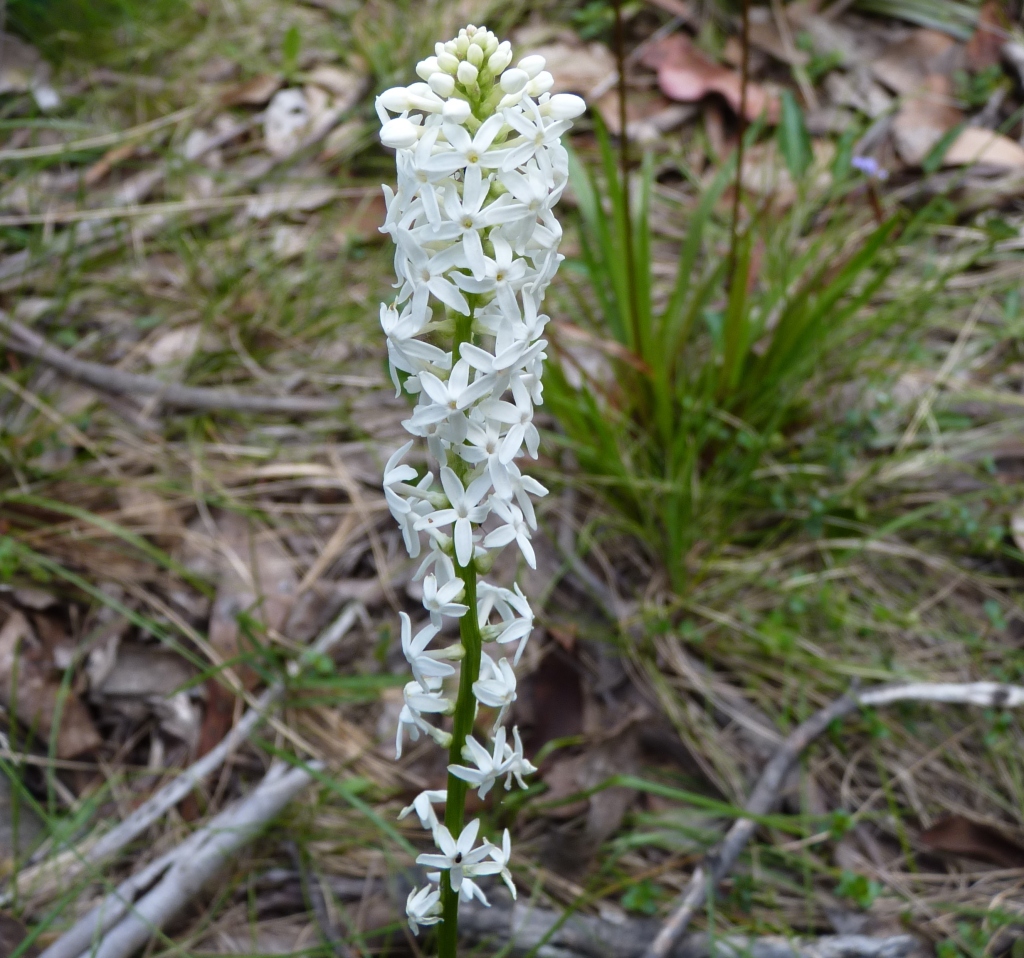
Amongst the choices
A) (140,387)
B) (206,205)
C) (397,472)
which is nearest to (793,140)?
(206,205)

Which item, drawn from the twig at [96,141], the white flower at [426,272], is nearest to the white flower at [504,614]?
the white flower at [426,272]

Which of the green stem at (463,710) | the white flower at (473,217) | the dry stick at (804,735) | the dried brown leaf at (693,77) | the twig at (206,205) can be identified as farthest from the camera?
the dried brown leaf at (693,77)

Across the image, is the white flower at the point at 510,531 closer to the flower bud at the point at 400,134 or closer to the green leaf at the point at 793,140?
the flower bud at the point at 400,134

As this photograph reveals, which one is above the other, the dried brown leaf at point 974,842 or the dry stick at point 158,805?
the dry stick at point 158,805

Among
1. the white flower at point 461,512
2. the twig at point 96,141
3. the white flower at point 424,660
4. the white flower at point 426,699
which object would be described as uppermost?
the white flower at point 461,512

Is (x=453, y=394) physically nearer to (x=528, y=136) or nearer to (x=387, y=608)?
→ (x=528, y=136)

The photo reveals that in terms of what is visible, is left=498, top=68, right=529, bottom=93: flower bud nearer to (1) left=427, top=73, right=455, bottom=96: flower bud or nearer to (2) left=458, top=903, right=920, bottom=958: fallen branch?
(1) left=427, top=73, right=455, bottom=96: flower bud

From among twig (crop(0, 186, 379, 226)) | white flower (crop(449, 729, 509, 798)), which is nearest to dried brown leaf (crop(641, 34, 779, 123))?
twig (crop(0, 186, 379, 226))
